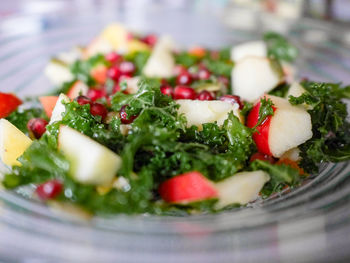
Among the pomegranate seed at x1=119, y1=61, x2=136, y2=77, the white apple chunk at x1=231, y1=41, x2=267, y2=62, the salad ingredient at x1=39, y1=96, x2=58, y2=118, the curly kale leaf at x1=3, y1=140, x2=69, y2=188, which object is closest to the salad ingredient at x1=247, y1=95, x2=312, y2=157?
the curly kale leaf at x1=3, y1=140, x2=69, y2=188

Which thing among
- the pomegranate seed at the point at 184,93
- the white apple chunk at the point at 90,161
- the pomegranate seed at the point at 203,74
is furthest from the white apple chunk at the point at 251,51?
the white apple chunk at the point at 90,161

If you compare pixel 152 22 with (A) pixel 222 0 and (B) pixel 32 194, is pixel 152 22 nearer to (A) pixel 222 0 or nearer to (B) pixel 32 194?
(A) pixel 222 0

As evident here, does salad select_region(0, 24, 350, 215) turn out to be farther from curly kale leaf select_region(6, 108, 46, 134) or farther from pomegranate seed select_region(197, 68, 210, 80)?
pomegranate seed select_region(197, 68, 210, 80)

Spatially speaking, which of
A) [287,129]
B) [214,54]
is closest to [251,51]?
A: [214,54]

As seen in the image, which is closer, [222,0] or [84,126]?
[84,126]

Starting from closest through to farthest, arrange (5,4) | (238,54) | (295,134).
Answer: (295,134)
(238,54)
(5,4)

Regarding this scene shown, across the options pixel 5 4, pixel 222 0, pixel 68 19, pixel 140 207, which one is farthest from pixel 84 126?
pixel 5 4
